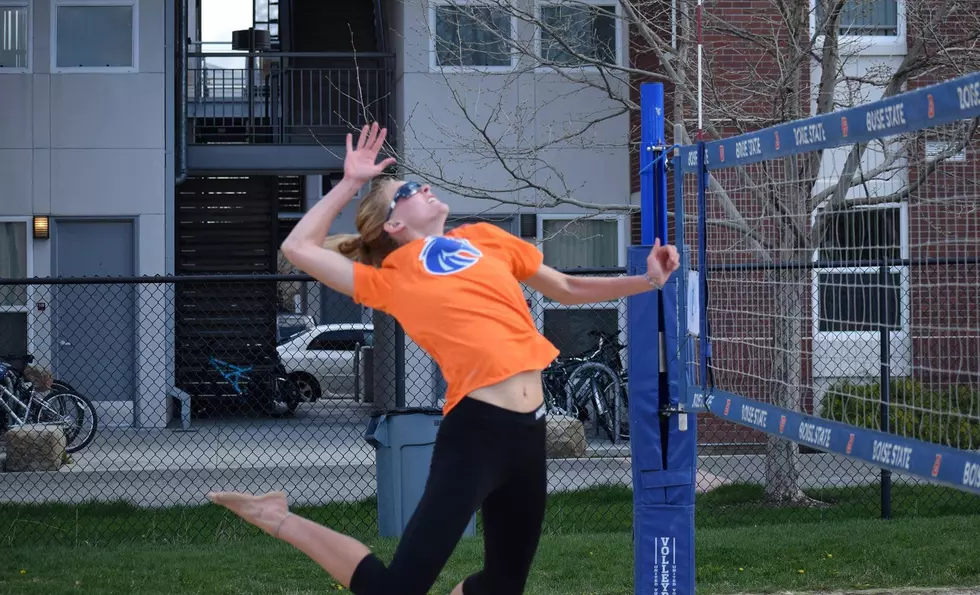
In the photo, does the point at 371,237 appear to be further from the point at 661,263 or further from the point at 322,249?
the point at 661,263

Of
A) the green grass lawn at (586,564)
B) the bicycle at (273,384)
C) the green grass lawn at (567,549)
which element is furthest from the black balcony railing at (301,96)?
the green grass lawn at (586,564)

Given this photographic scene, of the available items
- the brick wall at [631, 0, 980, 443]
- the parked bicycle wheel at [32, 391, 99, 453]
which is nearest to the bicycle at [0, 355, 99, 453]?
the parked bicycle wheel at [32, 391, 99, 453]

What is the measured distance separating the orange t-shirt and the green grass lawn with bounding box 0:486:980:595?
3.09m

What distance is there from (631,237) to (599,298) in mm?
11206

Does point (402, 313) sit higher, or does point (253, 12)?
point (253, 12)

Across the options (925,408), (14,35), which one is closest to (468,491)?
(925,408)

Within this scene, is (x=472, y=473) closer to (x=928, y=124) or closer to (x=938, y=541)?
(x=928, y=124)

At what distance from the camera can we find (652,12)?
1284 cm

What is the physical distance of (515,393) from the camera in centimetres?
398

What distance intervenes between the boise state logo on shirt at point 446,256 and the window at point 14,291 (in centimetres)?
1232

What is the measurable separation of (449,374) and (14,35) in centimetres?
1483

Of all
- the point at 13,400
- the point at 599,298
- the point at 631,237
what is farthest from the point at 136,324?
the point at 599,298

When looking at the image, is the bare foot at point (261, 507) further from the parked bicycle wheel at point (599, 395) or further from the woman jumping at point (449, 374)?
the parked bicycle wheel at point (599, 395)

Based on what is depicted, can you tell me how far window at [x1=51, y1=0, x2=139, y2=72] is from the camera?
55.2 ft
